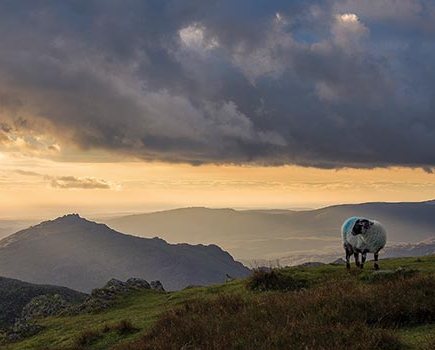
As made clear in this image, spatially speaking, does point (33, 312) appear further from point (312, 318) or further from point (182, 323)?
point (312, 318)

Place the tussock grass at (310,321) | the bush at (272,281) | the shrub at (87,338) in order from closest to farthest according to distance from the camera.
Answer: the tussock grass at (310,321), the shrub at (87,338), the bush at (272,281)

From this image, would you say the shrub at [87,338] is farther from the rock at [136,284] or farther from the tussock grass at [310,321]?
the rock at [136,284]

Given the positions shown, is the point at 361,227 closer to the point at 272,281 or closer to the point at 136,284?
the point at 272,281

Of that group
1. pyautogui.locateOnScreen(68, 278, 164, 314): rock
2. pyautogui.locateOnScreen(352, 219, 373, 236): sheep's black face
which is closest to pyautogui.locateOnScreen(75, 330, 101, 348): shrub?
pyautogui.locateOnScreen(68, 278, 164, 314): rock

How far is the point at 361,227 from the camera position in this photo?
95.7ft

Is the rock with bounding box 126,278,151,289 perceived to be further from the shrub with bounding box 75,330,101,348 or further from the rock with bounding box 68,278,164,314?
the shrub with bounding box 75,330,101,348

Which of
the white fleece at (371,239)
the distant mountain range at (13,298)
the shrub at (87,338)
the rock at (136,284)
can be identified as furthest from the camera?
the distant mountain range at (13,298)

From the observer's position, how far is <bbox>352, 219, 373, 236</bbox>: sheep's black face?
29188 millimetres

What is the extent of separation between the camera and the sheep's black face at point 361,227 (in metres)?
29.2

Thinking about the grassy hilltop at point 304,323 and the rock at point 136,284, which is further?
the rock at point 136,284

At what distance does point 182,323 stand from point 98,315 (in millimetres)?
13307

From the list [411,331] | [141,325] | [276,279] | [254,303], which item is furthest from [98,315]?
[411,331]

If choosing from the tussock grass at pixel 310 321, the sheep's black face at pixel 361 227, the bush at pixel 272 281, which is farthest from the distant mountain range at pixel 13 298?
the tussock grass at pixel 310 321

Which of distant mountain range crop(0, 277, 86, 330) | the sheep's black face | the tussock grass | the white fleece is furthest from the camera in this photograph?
distant mountain range crop(0, 277, 86, 330)
